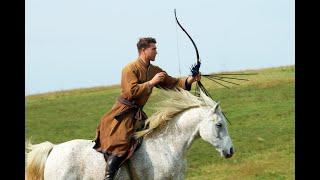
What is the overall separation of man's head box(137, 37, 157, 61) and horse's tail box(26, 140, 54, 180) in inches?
86.9

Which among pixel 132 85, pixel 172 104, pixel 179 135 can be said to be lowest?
pixel 179 135

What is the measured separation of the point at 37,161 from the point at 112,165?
1369mm

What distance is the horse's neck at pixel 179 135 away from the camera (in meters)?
11.5

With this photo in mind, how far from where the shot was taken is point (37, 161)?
11727mm

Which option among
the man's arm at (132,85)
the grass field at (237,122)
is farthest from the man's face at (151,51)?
the grass field at (237,122)

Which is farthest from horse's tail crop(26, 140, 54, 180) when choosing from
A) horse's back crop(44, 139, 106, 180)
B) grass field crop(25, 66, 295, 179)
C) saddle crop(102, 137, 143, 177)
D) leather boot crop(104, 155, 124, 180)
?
grass field crop(25, 66, 295, 179)

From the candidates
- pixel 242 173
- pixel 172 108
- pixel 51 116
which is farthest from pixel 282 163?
pixel 51 116

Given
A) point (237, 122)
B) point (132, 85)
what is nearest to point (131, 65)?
point (132, 85)

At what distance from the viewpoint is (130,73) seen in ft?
37.1

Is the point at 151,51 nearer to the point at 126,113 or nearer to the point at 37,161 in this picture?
the point at 126,113

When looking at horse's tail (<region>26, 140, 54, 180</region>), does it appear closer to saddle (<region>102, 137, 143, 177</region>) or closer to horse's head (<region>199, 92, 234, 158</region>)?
saddle (<region>102, 137, 143, 177</region>)
